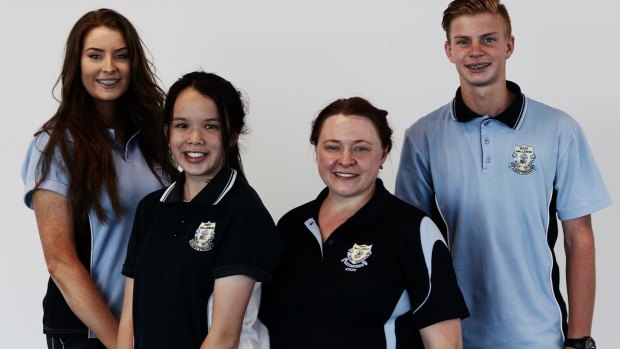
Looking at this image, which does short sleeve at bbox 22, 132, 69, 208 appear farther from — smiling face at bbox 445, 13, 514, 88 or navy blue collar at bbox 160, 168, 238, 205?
smiling face at bbox 445, 13, 514, 88

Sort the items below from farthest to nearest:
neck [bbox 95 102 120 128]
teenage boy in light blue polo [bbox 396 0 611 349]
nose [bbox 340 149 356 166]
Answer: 1. neck [bbox 95 102 120 128]
2. teenage boy in light blue polo [bbox 396 0 611 349]
3. nose [bbox 340 149 356 166]

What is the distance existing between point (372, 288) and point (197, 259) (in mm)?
418

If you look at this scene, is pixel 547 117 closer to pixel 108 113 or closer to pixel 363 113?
pixel 363 113

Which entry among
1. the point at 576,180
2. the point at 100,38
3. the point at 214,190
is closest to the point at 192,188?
the point at 214,190

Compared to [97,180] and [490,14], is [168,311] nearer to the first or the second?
[97,180]

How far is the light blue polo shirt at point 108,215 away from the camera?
247 cm

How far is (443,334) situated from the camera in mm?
2096

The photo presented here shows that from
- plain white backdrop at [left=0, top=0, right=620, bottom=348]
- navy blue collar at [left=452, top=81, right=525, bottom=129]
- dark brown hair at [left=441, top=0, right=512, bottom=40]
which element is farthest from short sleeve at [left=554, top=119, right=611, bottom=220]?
plain white backdrop at [left=0, top=0, right=620, bottom=348]

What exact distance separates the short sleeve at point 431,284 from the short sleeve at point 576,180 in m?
0.48

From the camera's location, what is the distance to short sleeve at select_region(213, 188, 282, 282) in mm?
2109

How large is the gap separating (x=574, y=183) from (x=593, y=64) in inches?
43.9

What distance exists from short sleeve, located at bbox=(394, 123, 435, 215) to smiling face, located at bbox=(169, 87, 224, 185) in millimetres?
619

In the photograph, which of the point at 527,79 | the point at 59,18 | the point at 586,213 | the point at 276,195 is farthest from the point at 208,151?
the point at 59,18

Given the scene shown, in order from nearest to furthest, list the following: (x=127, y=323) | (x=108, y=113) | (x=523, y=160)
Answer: (x=127, y=323) → (x=523, y=160) → (x=108, y=113)
